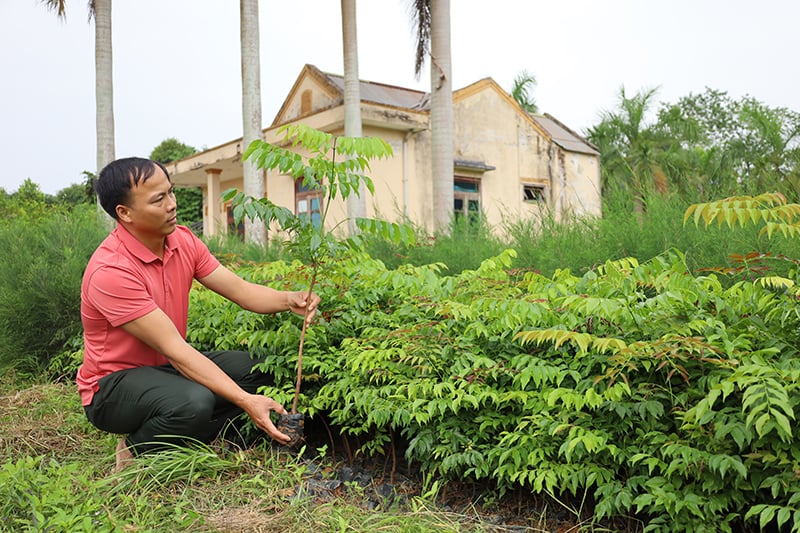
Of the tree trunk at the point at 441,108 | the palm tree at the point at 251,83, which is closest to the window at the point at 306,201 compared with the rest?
the tree trunk at the point at 441,108

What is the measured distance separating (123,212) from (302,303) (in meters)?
1.06

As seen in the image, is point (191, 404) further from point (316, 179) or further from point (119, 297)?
point (316, 179)

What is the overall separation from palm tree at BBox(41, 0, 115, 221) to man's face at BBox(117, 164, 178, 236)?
34.8ft

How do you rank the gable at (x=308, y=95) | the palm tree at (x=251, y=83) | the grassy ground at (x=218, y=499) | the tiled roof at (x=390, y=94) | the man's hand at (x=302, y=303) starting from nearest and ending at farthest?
the grassy ground at (x=218, y=499) → the man's hand at (x=302, y=303) → the palm tree at (x=251, y=83) → the gable at (x=308, y=95) → the tiled roof at (x=390, y=94)

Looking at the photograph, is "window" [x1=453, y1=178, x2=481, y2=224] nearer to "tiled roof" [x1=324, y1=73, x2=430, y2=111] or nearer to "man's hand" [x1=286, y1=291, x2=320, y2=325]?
"tiled roof" [x1=324, y1=73, x2=430, y2=111]

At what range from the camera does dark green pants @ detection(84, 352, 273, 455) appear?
3.38 metres

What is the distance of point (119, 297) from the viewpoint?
3.29m

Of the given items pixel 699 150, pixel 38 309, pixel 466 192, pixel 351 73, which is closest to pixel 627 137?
pixel 699 150

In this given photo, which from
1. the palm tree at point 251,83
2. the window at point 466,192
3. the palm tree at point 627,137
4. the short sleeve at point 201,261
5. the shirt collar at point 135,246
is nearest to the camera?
the shirt collar at point 135,246

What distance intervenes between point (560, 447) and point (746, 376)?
774 millimetres

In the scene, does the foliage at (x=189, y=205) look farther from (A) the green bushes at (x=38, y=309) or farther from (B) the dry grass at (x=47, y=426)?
(B) the dry grass at (x=47, y=426)

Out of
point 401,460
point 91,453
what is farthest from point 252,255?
point 401,460

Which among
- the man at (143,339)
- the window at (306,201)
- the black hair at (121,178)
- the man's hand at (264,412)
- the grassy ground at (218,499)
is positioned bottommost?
the grassy ground at (218,499)

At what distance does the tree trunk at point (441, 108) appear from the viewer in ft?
39.8
